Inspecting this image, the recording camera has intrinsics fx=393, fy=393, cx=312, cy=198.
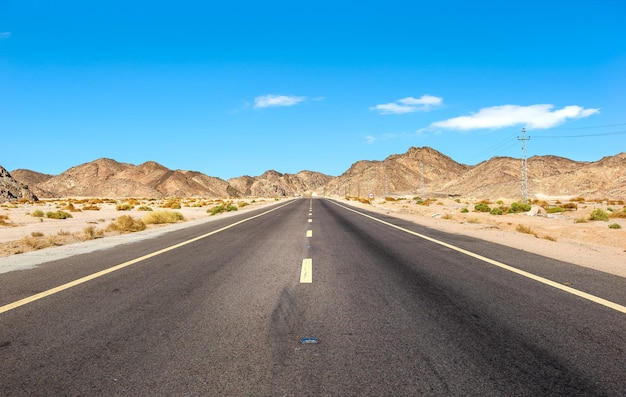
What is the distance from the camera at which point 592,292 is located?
218 inches

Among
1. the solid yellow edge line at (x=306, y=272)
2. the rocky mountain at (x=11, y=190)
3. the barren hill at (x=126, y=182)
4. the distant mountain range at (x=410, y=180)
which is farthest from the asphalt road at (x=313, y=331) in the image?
the barren hill at (x=126, y=182)

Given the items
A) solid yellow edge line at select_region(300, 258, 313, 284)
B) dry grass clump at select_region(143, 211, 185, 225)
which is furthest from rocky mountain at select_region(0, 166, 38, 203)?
solid yellow edge line at select_region(300, 258, 313, 284)

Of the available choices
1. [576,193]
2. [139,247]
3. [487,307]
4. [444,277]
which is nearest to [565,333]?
[487,307]

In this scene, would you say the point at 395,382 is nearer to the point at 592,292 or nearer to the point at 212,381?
the point at 212,381

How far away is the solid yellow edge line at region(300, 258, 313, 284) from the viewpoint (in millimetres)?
6439

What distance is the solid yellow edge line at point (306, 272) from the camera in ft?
21.1

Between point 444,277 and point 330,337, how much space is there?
140 inches

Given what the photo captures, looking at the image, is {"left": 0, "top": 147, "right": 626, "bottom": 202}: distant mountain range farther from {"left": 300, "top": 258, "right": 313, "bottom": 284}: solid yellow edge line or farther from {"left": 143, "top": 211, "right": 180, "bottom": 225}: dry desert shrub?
{"left": 300, "top": 258, "right": 313, "bottom": 284}: solid yellow edge line

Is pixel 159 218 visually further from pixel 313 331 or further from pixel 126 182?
pixel 126 182

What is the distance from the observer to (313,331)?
3973 millimetres

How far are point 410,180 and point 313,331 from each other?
567 ft

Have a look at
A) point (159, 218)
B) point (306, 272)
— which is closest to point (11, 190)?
point (159, 218)

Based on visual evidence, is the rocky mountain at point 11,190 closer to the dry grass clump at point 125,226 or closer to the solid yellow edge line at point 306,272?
the dry grass clump at point 125,226

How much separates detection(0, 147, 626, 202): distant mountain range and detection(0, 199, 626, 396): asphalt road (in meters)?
59.5
